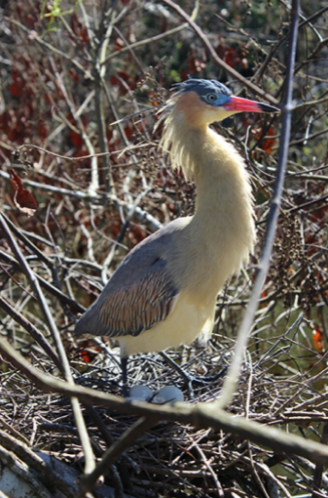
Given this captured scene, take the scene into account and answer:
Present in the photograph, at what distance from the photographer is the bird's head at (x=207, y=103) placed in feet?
13.3

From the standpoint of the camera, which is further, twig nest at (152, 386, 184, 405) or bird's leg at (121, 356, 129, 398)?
bird's leg at (121, 356, 129, 398)

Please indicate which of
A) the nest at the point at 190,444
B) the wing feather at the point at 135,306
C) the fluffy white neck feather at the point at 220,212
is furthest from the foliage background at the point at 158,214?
the fluffy white neck feather at the point at 220,212

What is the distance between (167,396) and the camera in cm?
388

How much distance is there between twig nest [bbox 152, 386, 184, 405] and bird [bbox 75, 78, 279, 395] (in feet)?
1.22

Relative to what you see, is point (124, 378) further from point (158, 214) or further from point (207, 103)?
point (158, 214)

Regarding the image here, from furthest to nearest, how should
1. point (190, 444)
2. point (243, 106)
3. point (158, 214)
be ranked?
point (158, 214)
point (243, 106)
point (190, 444)

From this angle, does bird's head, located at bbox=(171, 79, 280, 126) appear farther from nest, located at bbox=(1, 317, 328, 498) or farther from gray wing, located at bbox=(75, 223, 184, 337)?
nest, located at bbox=(1, 317, 328, 498)

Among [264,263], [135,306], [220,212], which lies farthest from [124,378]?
[264,263]

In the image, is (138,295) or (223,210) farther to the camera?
(138,295)

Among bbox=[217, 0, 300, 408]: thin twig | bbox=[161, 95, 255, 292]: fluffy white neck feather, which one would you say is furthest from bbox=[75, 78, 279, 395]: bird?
bbox=[217, 0, 300, 408]: thin twig

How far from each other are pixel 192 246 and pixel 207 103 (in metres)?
0.93

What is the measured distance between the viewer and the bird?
156 inches

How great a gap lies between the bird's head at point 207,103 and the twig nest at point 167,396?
5.60ft

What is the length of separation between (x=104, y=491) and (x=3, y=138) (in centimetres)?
552
